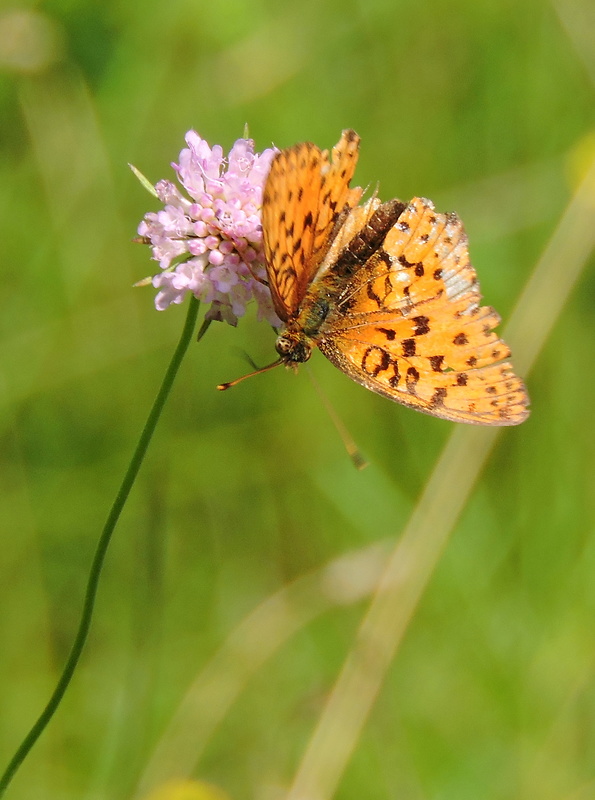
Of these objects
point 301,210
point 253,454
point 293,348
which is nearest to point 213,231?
point 301,210

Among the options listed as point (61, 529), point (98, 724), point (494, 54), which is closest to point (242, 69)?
point (494, 54)

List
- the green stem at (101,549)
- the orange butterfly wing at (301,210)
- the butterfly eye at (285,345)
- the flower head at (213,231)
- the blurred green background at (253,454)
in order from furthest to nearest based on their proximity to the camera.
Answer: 1. the blurred green background at (253,454)
2. the butterfly eye at (285,345)
3. the flower head at (213,231)
4. the orange butterfly wing at (301,210)
5. the green stem at (101,549)

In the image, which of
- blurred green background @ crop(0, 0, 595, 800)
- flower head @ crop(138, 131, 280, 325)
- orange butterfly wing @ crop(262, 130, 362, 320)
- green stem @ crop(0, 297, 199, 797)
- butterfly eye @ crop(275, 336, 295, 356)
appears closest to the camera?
green stem @ crop(0, 297, 199, 797)

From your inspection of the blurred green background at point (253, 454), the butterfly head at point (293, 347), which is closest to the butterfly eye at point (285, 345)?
the butterfly head at point (293, 347)

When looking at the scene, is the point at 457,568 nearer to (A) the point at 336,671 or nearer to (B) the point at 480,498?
(B) the point at 480,498

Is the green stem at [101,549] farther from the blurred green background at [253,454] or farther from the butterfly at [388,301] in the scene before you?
the blurred green background at [253,454]

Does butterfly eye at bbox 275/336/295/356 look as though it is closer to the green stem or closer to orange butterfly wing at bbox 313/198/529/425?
orange butterfly wing at bbox 313/198/529/425

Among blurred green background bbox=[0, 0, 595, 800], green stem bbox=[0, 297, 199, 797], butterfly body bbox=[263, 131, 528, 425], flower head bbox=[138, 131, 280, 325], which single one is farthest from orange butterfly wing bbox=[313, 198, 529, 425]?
blurred green background bbox=[0, 0, 595, 800]
